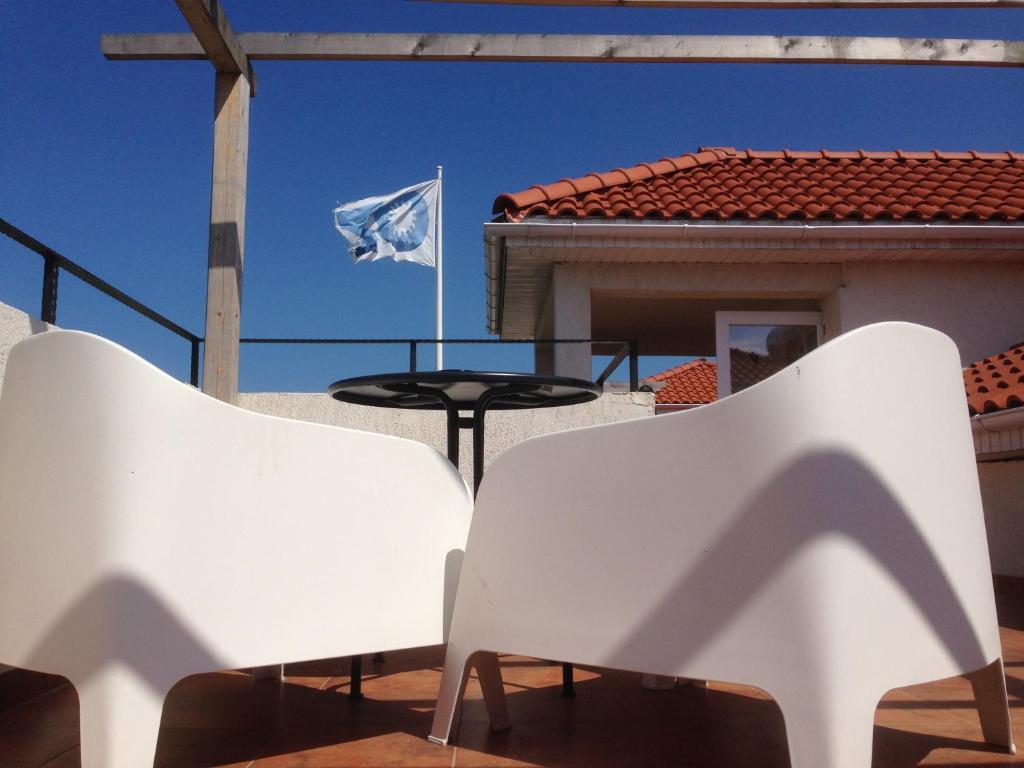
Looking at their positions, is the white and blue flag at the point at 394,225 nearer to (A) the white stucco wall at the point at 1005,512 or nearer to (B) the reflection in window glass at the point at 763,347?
(B) the reflection in window glass at the point at 763,347

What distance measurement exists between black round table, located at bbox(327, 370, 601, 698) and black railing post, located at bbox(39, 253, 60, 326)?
1.06m

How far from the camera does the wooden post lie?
13.2 ft

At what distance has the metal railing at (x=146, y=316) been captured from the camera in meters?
2.87

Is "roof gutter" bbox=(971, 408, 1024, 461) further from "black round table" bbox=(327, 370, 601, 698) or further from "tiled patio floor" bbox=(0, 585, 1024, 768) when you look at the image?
"black round table" bbox=(327, 370, 601, 698)

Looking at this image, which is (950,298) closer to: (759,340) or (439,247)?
(759,340)

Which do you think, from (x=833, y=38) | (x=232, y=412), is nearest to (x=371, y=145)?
(x=833, y=38)

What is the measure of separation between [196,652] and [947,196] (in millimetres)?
7267

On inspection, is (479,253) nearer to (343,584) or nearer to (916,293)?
(916,293)

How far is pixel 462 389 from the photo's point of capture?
2.68 meters

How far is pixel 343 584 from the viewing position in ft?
5.67

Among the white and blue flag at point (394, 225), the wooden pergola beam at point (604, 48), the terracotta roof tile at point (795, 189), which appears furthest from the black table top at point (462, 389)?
the white and blue flag at point (394, 225)

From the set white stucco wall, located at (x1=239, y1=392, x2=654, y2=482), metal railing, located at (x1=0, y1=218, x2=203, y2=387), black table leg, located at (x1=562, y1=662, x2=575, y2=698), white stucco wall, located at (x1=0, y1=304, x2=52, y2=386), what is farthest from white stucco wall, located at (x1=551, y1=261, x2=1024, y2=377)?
white stucco wall, located at (x1=0, y1=304, x2=52, y2=386)

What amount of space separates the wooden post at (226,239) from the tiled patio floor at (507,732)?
173cm

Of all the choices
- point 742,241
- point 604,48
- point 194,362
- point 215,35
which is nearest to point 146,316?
point 194,362
